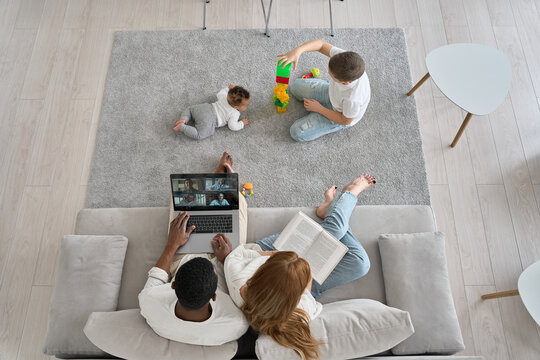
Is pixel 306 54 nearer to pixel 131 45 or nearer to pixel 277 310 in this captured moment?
pixel 131 45

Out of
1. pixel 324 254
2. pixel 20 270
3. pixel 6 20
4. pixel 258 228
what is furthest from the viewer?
pixel 6 20

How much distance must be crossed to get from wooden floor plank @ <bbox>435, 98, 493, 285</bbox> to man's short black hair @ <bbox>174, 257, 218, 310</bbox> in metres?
1.67

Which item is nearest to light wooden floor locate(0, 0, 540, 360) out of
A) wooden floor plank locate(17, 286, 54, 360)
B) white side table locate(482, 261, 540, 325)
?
wooden floor plank locate(17, 286, 54, 360)

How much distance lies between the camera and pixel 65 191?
2.52m

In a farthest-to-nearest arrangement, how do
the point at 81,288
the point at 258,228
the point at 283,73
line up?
the point at 283,73, the point at 258,228, the point at 81,288

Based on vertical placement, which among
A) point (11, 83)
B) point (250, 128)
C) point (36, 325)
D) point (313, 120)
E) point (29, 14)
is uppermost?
point (313, 120)

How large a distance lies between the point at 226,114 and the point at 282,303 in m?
1.50

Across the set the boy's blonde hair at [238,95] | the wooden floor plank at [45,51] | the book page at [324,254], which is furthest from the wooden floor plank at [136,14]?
the book page at [324,254]

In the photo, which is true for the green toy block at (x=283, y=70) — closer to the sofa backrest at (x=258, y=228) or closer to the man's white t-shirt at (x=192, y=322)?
the sofa backrest at (x=258, y=228)

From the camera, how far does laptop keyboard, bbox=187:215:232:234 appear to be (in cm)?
193

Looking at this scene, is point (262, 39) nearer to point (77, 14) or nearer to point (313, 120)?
point (313, 120)

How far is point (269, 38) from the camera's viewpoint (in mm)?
2906

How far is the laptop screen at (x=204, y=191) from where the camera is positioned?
1856mm

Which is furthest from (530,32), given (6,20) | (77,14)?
(6,20)
